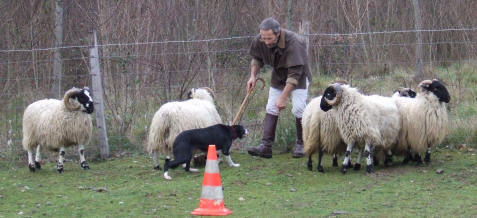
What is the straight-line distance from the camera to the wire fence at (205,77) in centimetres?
1128

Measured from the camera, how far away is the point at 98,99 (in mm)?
10891

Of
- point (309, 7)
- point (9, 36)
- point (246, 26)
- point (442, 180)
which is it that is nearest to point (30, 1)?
point (9, 36)

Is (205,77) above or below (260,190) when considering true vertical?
above

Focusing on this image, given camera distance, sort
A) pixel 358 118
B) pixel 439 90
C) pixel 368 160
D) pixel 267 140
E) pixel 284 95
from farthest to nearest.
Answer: pixel 267 140 < pixel 284 95 < pixel 439 90 < pixel 368 160 < pixel 358 118

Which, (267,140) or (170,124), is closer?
(170,124)

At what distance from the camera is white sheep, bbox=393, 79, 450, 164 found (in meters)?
9.22

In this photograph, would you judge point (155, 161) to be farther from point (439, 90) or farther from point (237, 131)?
point (439, 90)

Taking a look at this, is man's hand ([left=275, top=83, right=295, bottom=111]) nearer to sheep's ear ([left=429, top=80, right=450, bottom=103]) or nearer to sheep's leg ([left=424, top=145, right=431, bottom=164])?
sheep's ear ([left=429, top=80, right=450, bottom=103])

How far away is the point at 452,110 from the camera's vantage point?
1114 cm

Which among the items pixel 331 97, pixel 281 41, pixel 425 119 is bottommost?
pixel 425 119

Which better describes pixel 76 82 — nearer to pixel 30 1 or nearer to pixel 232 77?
pixel 232 77

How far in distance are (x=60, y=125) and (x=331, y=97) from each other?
388 centimetres

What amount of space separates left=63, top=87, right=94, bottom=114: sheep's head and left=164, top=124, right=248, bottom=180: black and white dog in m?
1.44

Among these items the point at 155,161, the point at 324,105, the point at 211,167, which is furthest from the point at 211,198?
the point at 155,161
